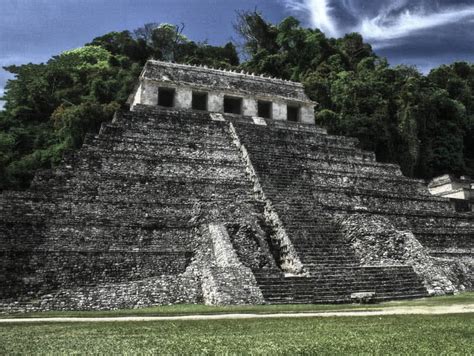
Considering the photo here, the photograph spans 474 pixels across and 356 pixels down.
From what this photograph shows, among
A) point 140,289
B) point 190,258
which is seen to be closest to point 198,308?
point 140,289

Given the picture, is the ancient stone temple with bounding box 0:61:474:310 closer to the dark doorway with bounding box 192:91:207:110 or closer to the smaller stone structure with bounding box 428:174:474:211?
the dark doorway with bounding box 192:91:207:110

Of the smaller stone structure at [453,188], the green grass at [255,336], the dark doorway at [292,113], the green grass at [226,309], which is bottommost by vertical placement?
the green grass at [226,309]

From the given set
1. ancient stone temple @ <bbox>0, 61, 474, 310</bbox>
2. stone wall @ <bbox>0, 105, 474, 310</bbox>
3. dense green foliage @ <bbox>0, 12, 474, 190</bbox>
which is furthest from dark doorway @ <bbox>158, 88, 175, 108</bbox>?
dense green foliage @ <bbox>0, 12, 474, 190</bbox>

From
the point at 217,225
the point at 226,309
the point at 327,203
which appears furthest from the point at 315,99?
the point at 226,309

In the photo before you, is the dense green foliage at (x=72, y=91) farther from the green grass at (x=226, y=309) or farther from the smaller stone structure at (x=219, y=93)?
the green grass at (x=226, y=309)

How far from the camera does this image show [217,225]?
569 inches

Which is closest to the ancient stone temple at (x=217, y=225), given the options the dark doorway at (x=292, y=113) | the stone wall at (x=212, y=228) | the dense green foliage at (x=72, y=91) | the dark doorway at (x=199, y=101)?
the stone wall at (x=212, y=228)

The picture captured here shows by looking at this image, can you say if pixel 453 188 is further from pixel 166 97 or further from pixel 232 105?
pixel 166 97

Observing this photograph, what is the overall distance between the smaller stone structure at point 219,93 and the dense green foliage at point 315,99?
24.6 ft

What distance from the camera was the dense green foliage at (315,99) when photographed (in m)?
32.8

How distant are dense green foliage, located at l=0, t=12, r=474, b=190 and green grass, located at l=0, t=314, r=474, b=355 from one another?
22.4 m

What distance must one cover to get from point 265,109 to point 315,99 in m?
13.2

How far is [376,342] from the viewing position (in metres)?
5.86

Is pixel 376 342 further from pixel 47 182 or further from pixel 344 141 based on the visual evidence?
pixel 344 141
